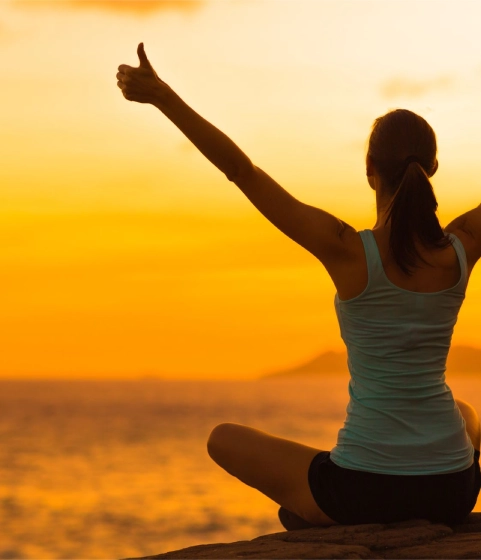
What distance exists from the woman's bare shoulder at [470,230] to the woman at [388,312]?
0.33 ft

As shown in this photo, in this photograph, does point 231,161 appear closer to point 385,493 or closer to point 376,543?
point 385,493

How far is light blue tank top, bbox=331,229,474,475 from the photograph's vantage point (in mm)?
3342

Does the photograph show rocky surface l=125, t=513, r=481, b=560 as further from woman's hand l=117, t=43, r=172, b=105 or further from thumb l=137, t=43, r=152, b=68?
thumb l=137, t=43, r=152, b=68

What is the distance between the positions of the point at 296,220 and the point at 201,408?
242 ft

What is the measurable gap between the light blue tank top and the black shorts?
42mm

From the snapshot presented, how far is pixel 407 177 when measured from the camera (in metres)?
3.38

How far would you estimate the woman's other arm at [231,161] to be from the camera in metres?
3.21

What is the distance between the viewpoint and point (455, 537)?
3629mm

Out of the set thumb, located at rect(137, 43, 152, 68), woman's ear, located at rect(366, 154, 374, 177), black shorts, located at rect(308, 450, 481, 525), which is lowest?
black shorts, located at rect(308, 450, 481, 525)

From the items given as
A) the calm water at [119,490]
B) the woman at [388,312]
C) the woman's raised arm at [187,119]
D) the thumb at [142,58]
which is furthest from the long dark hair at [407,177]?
the calm water at [119,490]

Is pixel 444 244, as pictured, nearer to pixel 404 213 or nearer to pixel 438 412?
pixel 404 213

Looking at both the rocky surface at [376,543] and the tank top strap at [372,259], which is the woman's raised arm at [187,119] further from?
the rocky surface at [376,543]

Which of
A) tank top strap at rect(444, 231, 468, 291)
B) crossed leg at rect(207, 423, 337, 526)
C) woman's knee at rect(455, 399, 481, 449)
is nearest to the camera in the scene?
tank top strap at rect(444, 231, 468, 291)

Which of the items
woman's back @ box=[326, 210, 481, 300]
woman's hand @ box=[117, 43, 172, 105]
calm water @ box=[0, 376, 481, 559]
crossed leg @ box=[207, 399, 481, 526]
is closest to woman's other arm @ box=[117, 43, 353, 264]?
woman's hand @ box=[117, 43, 172, 105]
